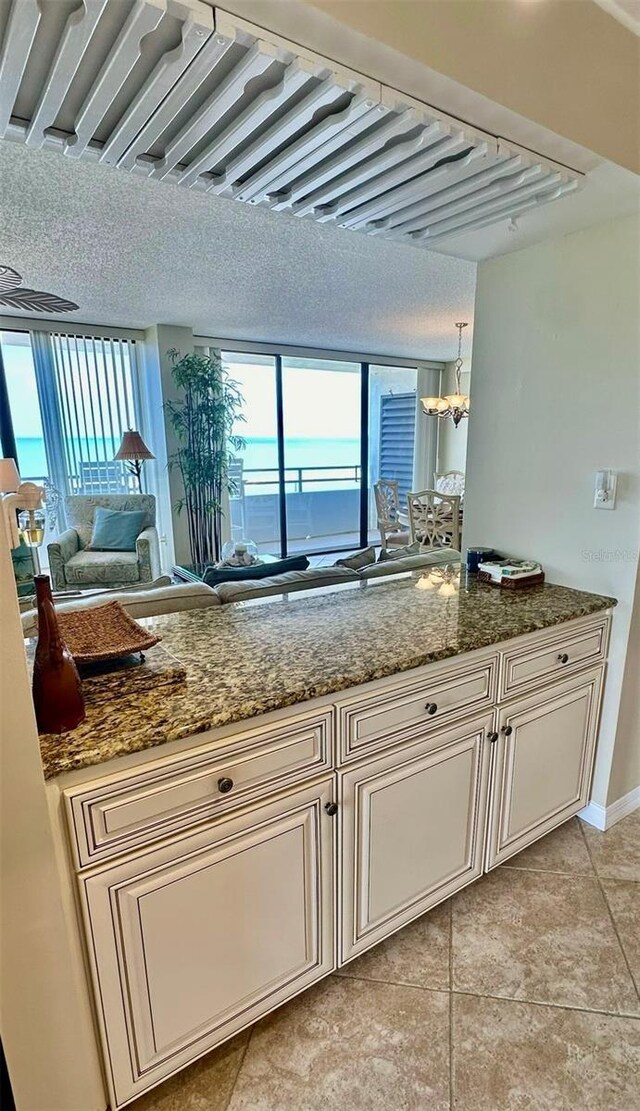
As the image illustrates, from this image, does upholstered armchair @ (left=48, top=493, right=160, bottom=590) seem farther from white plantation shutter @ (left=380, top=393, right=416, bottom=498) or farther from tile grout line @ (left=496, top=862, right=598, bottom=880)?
white plantation shutter @ (left=380, top=393, right=416, bottom=498)

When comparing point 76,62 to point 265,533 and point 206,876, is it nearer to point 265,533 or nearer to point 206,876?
point 206,876

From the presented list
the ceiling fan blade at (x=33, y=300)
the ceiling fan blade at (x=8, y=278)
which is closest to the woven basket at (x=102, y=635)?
the ceiling fan blade at (x=8, y=278)

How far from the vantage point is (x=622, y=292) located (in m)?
1.75

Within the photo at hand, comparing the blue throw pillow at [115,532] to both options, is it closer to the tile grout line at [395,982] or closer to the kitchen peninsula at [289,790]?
the kitchen peninsula at [289,790]

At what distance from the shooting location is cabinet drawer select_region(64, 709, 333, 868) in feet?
3.18

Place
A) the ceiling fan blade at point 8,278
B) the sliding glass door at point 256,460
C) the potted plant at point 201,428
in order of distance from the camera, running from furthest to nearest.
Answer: the sliding glass door at point 256,460
the potted plant at point 201,428
the ceiling fan blade at point 8,278

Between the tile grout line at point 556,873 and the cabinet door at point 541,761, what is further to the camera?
the tile grout line at point 556,873

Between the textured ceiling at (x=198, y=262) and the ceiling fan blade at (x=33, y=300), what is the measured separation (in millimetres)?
233

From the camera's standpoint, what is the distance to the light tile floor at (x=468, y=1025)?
1216 mm

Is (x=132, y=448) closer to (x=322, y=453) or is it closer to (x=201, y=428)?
(x=201, y=428)

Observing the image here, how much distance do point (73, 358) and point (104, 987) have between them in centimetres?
515

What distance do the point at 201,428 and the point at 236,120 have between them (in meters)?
4.15

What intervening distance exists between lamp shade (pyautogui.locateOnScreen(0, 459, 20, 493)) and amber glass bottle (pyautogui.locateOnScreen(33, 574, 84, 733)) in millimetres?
173

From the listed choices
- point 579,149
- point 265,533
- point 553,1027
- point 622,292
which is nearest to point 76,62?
point 579,149
